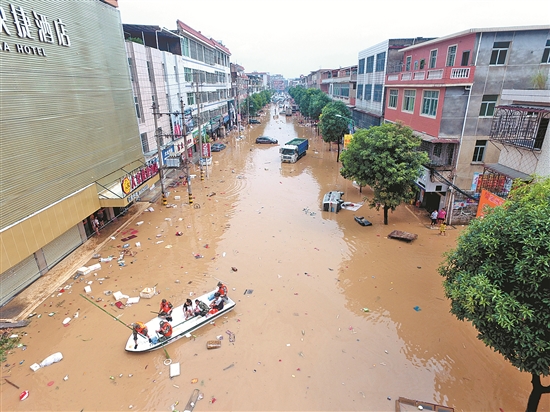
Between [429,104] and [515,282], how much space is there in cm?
1476

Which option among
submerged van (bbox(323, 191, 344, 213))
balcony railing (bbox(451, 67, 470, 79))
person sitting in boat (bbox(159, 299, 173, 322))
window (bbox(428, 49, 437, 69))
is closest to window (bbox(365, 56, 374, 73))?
window (bbox(428, 49, 437, 69))

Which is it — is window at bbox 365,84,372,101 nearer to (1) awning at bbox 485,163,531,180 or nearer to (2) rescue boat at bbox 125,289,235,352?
(1) awning at bbox 485,163,531,180

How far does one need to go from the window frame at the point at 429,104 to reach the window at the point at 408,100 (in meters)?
1.54

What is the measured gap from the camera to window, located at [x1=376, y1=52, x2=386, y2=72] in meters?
26.5

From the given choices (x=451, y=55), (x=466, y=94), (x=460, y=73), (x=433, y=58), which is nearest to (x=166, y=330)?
(x=466, y=94)

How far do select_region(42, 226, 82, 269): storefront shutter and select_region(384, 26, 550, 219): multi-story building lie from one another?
19.3 m

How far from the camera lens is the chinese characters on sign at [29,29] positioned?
10.2 metres

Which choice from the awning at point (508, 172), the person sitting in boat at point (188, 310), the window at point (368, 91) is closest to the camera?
the person sitting in boat at point (188, 310)

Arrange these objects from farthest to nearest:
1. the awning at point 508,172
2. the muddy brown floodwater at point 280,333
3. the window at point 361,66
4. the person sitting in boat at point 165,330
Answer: the window at point 361,66 < the awning at point 508,172 < the person sitting in boat at point 165,330 < the muddy brown floodwater at point 280,333

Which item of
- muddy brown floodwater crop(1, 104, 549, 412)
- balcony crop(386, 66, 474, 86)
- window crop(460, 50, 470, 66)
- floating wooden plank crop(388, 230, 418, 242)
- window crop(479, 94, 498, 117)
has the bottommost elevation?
muddy brown floodwater crop(1, 104, 549, 412)

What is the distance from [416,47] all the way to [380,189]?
39.1 ft

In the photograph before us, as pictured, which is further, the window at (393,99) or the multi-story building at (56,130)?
the window at (393,99)

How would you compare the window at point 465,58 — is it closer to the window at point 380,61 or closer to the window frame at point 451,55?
the window frame at point 451,55

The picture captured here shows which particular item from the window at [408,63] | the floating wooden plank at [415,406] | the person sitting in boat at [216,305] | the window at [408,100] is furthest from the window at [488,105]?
the person sitting in boat at [216,305]
